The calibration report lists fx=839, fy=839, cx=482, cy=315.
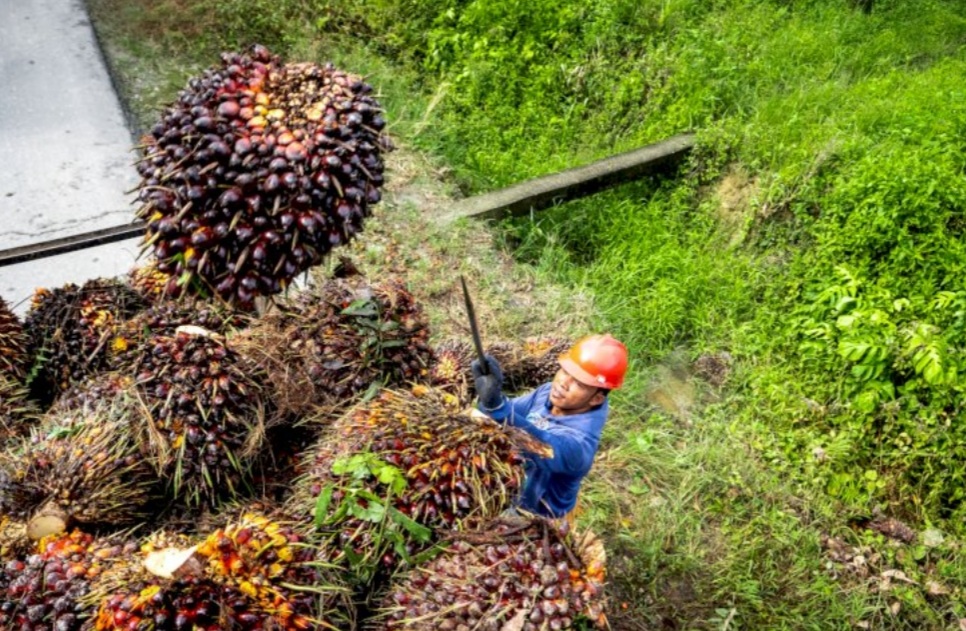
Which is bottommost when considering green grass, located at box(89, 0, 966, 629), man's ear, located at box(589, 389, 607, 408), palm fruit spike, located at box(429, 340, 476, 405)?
green grass, located at box(89, 0, 966, 629)

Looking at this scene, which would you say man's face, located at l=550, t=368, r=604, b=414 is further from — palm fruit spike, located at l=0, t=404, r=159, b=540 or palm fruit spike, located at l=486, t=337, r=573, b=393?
palm fruit spike, located at l=0, t=404, r=159, b=540

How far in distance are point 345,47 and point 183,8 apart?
143cm

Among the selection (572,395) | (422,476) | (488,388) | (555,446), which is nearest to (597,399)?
(572,395)

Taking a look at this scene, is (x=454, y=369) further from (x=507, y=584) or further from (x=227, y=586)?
(x=227, y=586)

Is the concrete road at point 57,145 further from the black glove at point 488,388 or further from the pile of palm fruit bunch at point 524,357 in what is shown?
the black glove at point 488,388

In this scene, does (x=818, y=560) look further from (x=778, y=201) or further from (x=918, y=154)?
(x=918, y=154)

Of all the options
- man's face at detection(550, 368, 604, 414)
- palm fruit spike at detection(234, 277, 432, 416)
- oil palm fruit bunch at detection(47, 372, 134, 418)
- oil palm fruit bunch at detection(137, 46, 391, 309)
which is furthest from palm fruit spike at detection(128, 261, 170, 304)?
man's face at detection(550, 368, 604, 414)

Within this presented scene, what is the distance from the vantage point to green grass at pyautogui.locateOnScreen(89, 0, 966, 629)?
390 centimetres

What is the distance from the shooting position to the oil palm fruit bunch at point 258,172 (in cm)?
189

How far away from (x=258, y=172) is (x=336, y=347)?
82cm

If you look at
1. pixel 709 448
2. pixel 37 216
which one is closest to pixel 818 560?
pixel 709 448

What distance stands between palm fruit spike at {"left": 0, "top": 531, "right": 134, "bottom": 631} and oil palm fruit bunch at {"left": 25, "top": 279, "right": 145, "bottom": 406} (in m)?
0.71

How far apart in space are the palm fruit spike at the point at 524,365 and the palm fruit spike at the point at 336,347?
3.38ft

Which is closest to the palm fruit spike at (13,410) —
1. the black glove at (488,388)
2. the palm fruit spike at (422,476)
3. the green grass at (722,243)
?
the palm fruit spike at (422,476)
